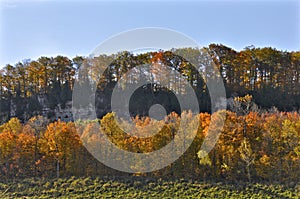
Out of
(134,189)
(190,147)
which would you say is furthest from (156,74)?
(134,189)

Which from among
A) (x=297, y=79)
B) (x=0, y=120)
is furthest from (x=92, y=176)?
(x=297, y=79)

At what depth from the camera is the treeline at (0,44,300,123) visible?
1682 inches

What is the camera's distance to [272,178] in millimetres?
27594

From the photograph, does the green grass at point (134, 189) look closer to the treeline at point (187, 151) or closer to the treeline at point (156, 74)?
the treeline at point (187, 151)

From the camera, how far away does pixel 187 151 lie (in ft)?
98.5

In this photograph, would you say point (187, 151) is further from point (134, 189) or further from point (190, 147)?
point (134, 189)

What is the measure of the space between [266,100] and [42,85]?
25453mm

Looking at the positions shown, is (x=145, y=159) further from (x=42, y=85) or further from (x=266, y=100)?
(x=42, y=85)

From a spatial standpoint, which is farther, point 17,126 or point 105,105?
point 105,105

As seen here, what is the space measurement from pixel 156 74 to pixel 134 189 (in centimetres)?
1786

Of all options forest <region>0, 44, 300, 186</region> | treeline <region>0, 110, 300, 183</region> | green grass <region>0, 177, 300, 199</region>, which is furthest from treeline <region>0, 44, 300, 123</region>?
green grass <region>0, 177, 300, 199</region>

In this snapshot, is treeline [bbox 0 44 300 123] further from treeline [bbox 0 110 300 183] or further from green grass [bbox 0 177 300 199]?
green grass [bbox 0 177 300 199]

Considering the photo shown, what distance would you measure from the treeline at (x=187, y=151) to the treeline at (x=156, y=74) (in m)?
10.2

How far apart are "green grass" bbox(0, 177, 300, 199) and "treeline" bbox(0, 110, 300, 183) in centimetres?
105
